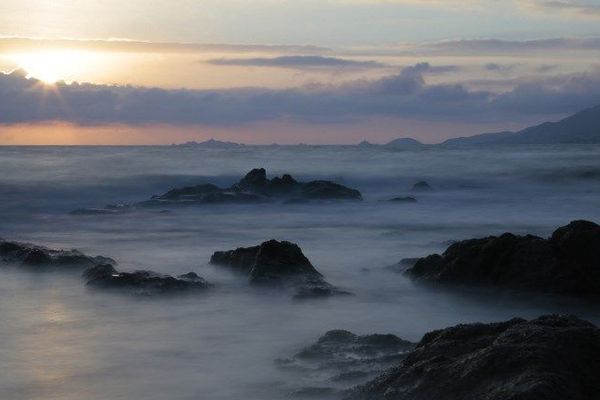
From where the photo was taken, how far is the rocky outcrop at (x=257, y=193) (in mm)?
30000

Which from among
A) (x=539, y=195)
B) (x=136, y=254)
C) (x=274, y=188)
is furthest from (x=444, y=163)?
(x=136, y=254)

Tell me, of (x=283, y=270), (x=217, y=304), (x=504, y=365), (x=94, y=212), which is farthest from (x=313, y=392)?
(x=94, y=212)

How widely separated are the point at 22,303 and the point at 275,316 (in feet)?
13.7

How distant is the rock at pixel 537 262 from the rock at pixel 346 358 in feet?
12.4

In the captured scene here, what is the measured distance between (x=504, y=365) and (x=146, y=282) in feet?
26.9

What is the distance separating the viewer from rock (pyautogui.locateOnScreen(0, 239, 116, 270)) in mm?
14039

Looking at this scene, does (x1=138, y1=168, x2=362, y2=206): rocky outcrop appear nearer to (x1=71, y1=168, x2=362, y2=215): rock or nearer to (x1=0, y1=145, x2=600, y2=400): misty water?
(x1=71, y1=168, x2=362, y2=215): rock

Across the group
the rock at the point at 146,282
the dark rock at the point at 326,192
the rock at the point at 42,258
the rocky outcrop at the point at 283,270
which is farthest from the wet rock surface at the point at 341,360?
the dark rock at the point at 326,192

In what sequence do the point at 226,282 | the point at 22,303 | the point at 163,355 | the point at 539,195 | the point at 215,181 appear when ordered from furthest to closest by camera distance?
1. the point at 215,181
2. the point at 539,195
3. the point at 226,282
4. the point at 22,303
5. the point at 163,355

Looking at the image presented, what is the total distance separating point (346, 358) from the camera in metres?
7.60

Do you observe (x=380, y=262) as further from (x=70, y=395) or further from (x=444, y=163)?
(x=444, y=163)

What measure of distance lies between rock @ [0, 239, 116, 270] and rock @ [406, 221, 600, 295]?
654 cm

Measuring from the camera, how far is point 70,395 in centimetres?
761

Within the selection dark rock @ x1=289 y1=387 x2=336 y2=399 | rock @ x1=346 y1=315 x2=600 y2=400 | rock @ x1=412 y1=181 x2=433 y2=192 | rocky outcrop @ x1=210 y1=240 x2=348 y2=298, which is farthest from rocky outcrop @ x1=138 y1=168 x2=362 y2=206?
rock @ x1=346 y1=315 x2=600 y2=400
